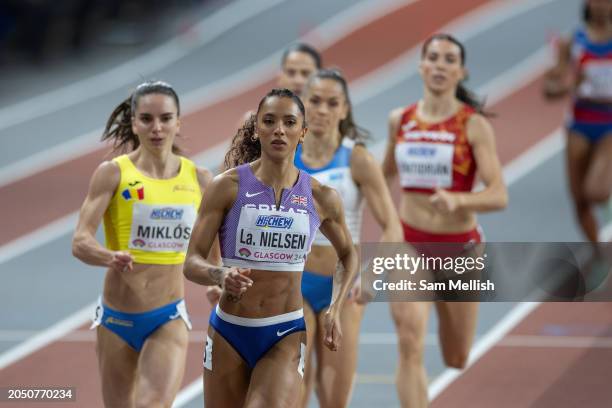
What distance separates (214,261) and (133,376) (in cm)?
95

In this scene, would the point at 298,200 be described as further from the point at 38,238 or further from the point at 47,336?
the point at 38,238

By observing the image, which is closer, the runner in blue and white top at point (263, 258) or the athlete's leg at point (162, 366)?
the runner in blue and white top at point (263, 258)

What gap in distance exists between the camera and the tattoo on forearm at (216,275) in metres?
5.17

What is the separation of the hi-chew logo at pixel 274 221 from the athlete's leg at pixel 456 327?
107 inches

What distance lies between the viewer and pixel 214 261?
6.15 metres

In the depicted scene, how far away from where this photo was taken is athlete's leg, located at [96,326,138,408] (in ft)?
21.6

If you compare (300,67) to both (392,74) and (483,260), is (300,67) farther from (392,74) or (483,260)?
(392,74)

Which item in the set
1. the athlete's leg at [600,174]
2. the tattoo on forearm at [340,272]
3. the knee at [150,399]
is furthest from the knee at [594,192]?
the knee at [150,399]

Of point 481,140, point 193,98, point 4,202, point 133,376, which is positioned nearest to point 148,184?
point 133,376

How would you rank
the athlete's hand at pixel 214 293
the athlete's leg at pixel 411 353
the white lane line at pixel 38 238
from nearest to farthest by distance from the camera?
the athlete's hand at pixel 214 293 → the athlete's leg at pixel 411 353 → the white lane line at pixel 38 238

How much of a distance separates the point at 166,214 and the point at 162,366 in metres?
0.87

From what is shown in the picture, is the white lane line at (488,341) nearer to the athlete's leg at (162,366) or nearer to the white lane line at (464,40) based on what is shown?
the athlete's leg at (162,366)

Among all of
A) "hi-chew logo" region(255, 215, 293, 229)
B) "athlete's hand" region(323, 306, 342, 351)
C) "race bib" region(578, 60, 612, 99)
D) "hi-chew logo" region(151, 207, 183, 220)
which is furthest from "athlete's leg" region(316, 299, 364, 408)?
"race bib" region(578, 60, 612, 99)

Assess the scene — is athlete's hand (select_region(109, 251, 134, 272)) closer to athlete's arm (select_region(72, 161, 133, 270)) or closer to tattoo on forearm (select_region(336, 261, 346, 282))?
athlete's arm (select_region(72, 161, 133, 270))
